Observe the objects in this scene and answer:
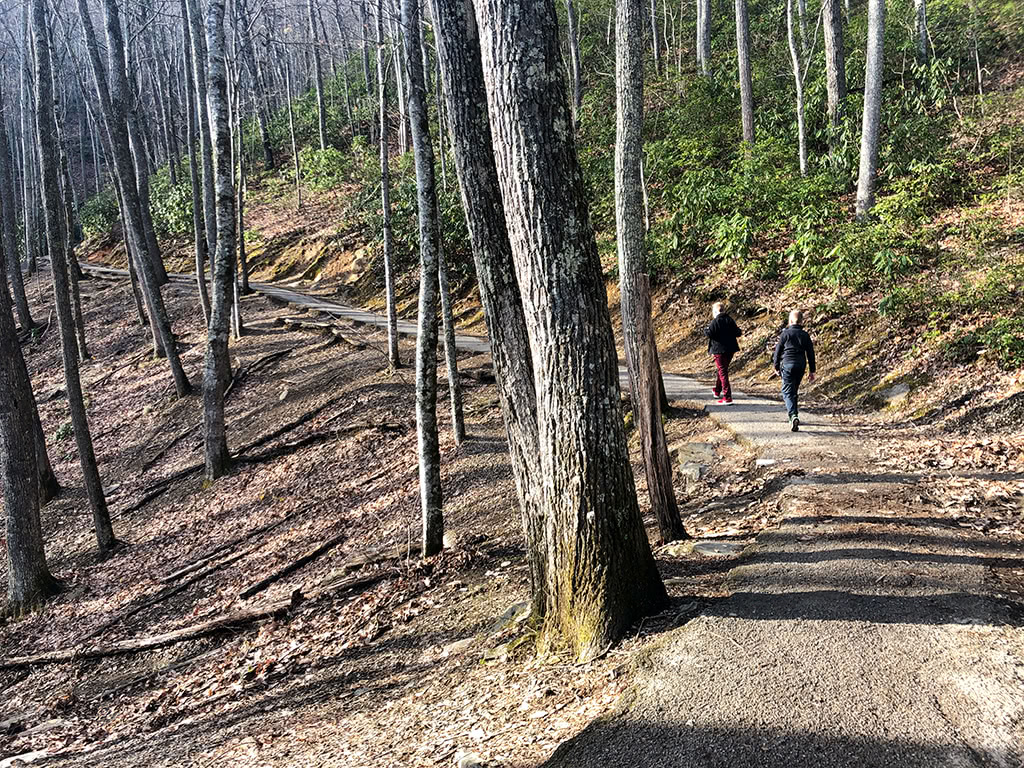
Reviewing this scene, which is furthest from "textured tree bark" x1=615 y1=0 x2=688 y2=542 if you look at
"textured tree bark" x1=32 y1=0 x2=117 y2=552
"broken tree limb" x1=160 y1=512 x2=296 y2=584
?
"textured tree bark" x1=32 y1=0 x2=117 y2=552

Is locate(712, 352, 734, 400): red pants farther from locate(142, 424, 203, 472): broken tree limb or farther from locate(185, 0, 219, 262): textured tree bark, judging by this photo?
locate(185, 0, 219, 262): textured tree bark

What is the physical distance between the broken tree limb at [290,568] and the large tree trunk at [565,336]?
5.58m

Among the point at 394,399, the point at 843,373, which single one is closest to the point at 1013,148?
the point at 843,373

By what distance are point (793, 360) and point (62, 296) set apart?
1297 centimetres

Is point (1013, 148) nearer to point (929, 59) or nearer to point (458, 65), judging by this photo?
point (929, 59)

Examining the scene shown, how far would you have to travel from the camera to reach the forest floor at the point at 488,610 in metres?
3.92

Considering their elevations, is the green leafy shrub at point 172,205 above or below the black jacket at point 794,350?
above

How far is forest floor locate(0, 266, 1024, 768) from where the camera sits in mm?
3922

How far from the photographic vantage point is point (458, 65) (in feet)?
17.2

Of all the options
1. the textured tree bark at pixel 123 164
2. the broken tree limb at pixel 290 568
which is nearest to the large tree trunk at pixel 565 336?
the broken tree limb at pixel 290 568

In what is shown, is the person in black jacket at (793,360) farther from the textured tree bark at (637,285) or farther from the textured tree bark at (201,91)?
the textured tree bark at (201,91)

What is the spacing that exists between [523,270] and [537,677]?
2.72 metres

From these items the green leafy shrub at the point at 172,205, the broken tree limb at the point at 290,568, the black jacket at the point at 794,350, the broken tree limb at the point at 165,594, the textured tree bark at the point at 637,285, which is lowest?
the broken tree limb at the point at 165,594

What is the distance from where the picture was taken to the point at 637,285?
6473mm
